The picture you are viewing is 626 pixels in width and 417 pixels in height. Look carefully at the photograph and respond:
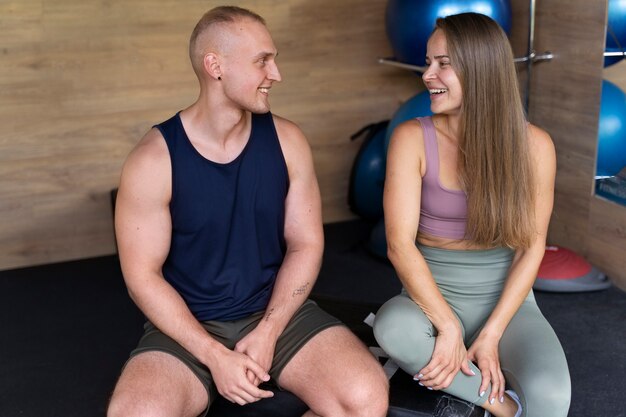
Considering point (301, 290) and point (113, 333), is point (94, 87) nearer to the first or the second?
point (113, 333)

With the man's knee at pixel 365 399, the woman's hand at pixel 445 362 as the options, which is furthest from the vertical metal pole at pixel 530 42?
the man's knee at pixel 365 399

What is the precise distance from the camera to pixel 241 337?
6.61 ft

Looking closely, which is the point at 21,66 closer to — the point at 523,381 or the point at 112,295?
the point at 112,295

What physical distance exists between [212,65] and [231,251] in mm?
416

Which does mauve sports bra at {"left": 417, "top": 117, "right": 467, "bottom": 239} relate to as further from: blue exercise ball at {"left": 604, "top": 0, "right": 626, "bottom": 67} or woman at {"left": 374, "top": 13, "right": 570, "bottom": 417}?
blue exercise ball at {"left": 604, "top": 0, "right": 626, "bottom": 67}

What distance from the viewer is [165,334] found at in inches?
77.5

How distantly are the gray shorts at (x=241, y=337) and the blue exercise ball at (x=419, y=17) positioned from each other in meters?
1.38

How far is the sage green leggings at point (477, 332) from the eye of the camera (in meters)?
1.89

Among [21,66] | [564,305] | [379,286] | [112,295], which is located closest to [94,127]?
[21,66]

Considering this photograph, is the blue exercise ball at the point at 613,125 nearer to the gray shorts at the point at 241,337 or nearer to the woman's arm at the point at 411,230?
the woman's arm at the point at 411,230

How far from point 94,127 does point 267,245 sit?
5.18ft

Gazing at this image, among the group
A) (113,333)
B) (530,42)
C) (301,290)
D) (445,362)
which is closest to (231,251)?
(301,290)

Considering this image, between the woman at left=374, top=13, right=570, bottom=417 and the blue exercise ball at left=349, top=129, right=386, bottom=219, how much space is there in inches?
55.9

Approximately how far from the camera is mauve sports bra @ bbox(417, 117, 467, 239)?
6.81ft
